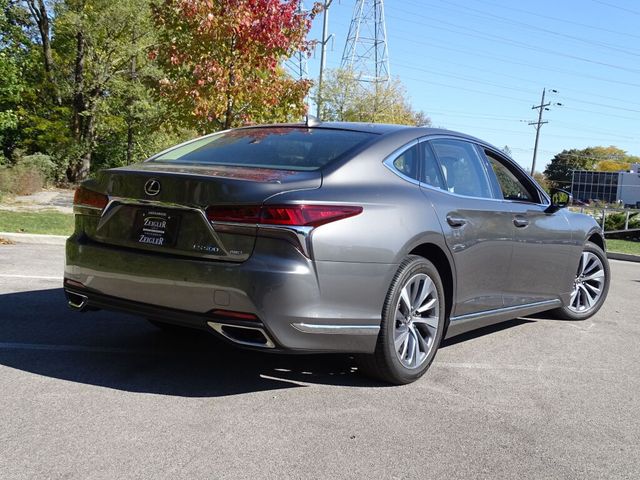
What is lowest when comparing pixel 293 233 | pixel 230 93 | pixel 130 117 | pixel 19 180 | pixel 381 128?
pixel 19 180

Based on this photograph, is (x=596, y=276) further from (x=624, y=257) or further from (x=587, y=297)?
(x=624, y=257)

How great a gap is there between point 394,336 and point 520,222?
6.02ft

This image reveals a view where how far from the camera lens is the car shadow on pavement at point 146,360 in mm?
4066

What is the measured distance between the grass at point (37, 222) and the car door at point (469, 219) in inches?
332

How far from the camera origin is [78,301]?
4.29 m

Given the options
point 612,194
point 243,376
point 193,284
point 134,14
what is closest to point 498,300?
point 243,376

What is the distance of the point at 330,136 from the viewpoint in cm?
464

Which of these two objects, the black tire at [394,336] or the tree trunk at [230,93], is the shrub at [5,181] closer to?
the tree trunk at [230,93]

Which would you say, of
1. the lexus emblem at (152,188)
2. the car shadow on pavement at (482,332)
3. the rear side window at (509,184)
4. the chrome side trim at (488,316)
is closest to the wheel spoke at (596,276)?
the car shadow on pavement at (482,332)

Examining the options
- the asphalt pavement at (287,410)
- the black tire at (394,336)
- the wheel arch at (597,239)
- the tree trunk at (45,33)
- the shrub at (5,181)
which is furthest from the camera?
the tree trunk at (45,33)

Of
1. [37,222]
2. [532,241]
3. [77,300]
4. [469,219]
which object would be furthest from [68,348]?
[37,222]

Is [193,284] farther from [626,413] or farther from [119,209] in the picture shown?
[626,413]

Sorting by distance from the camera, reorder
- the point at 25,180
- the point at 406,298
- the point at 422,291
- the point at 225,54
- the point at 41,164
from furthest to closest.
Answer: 1. the point at 41,164
2. the point at 25,180
3. the point at 225,54
4. the point at 422,291
5. the point at 406,298

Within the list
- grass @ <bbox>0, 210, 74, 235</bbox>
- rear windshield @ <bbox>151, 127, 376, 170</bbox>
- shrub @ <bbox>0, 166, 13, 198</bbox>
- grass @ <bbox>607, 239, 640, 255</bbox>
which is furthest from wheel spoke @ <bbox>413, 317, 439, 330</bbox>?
shrub @ <bbox>0, 166, 13, 198</bbox>
